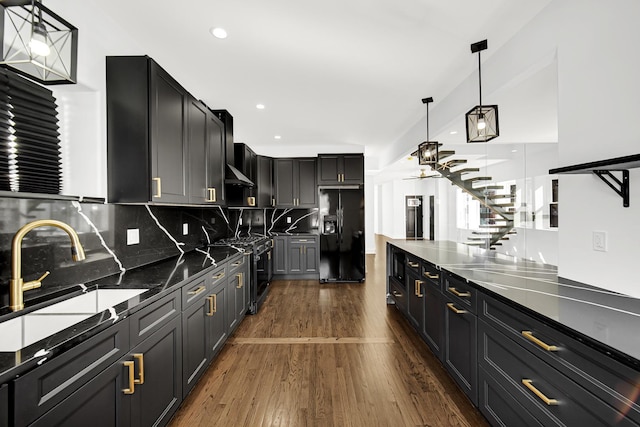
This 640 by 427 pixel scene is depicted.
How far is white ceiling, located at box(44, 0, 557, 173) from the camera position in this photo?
200cm

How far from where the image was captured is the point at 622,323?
1099 millimetres

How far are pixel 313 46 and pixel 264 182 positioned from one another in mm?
3291

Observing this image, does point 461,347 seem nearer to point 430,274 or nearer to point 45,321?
point 430,274

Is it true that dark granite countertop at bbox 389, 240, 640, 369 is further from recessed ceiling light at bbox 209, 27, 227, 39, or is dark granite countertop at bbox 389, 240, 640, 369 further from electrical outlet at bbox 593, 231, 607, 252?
recessed ceiling light at bbox 209, 27, 227, 39

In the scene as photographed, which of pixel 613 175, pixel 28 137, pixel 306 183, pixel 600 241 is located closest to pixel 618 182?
pixel 613 175

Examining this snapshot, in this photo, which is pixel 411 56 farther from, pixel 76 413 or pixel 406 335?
pixel 76 413

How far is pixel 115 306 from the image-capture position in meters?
1.34

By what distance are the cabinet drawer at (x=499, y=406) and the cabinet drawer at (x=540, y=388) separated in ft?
0.11

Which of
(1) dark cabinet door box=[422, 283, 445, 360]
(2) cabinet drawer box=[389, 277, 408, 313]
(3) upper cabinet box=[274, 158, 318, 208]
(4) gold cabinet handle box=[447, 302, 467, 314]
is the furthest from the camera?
(3) upper cabinet box=[274, 158, 318, 208]

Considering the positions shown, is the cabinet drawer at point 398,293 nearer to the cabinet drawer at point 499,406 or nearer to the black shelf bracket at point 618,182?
the cabinet drawer at point 499,406

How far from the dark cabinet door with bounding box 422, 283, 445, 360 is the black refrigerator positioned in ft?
9.23

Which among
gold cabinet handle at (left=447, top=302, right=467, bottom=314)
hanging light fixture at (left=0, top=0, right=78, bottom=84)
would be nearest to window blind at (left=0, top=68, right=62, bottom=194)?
hanging light fixture at (left=0, top=0, right=78, bottom=84)

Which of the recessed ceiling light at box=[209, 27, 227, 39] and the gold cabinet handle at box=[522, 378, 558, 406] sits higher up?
the recessed ceiling light at box=[209, 27, 227, 39]

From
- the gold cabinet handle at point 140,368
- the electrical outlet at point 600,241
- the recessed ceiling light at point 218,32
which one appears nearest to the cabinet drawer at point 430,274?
the electrical outlet at point 600,241
